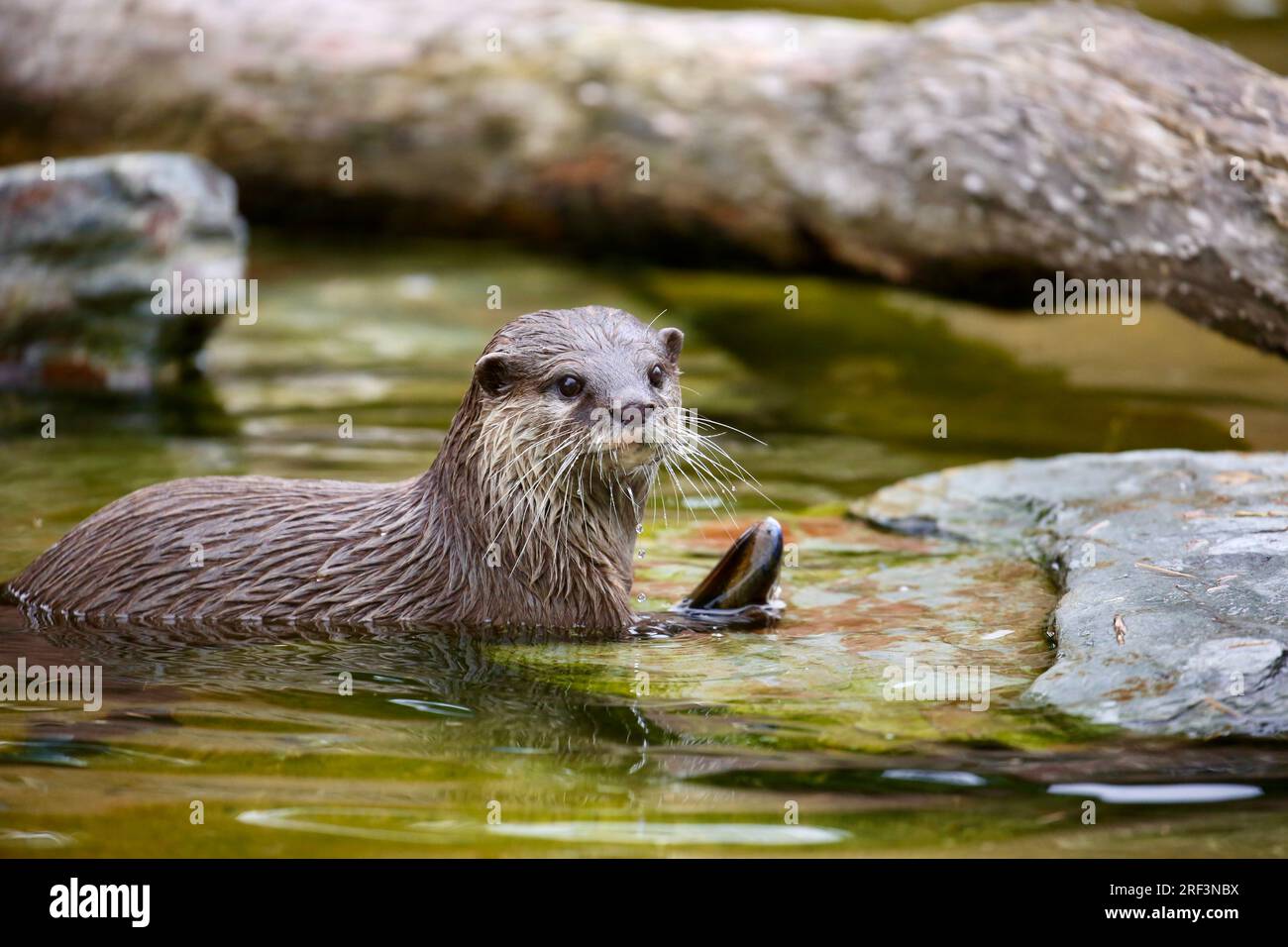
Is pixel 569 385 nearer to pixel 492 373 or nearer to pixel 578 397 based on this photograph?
pixel 578 397

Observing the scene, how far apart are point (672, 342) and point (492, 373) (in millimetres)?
496

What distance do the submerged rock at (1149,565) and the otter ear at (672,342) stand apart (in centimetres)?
106

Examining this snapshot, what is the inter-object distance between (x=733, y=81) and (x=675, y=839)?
19.0 feet

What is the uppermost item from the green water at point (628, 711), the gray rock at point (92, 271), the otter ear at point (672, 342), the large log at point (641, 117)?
the large log at point (641, 117)

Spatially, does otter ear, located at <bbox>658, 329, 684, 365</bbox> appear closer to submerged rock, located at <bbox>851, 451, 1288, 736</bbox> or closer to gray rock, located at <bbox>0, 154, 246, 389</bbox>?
submerged rock, located at <bbox>851, 451, 1288, 736</bbox>

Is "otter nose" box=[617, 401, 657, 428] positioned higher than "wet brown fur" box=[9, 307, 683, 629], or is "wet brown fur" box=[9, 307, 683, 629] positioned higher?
"otter nose" box=[617, 401, 657, 428]

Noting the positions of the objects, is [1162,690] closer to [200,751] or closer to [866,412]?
[200,751]

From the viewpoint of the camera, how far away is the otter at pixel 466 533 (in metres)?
3.97

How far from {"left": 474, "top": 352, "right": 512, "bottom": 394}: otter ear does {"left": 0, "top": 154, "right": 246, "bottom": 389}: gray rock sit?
3479 millimetres

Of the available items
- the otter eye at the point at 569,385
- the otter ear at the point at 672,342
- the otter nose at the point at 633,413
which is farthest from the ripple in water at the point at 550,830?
the otter ear at the point at 672,342

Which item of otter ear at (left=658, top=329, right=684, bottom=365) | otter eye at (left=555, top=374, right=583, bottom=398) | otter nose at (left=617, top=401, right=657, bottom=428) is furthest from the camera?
otter ear at (left=658, top=329, right=684, bottom=365)

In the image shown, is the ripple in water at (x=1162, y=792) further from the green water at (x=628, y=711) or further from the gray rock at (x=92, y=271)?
the gray rock at (x=92, y=271)

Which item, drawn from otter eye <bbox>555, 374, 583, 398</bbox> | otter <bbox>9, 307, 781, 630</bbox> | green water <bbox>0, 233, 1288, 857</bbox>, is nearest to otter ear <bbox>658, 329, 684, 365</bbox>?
otter <bbox>9, 307, 781, 630</bbox>

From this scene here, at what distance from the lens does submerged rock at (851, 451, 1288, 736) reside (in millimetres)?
3217
